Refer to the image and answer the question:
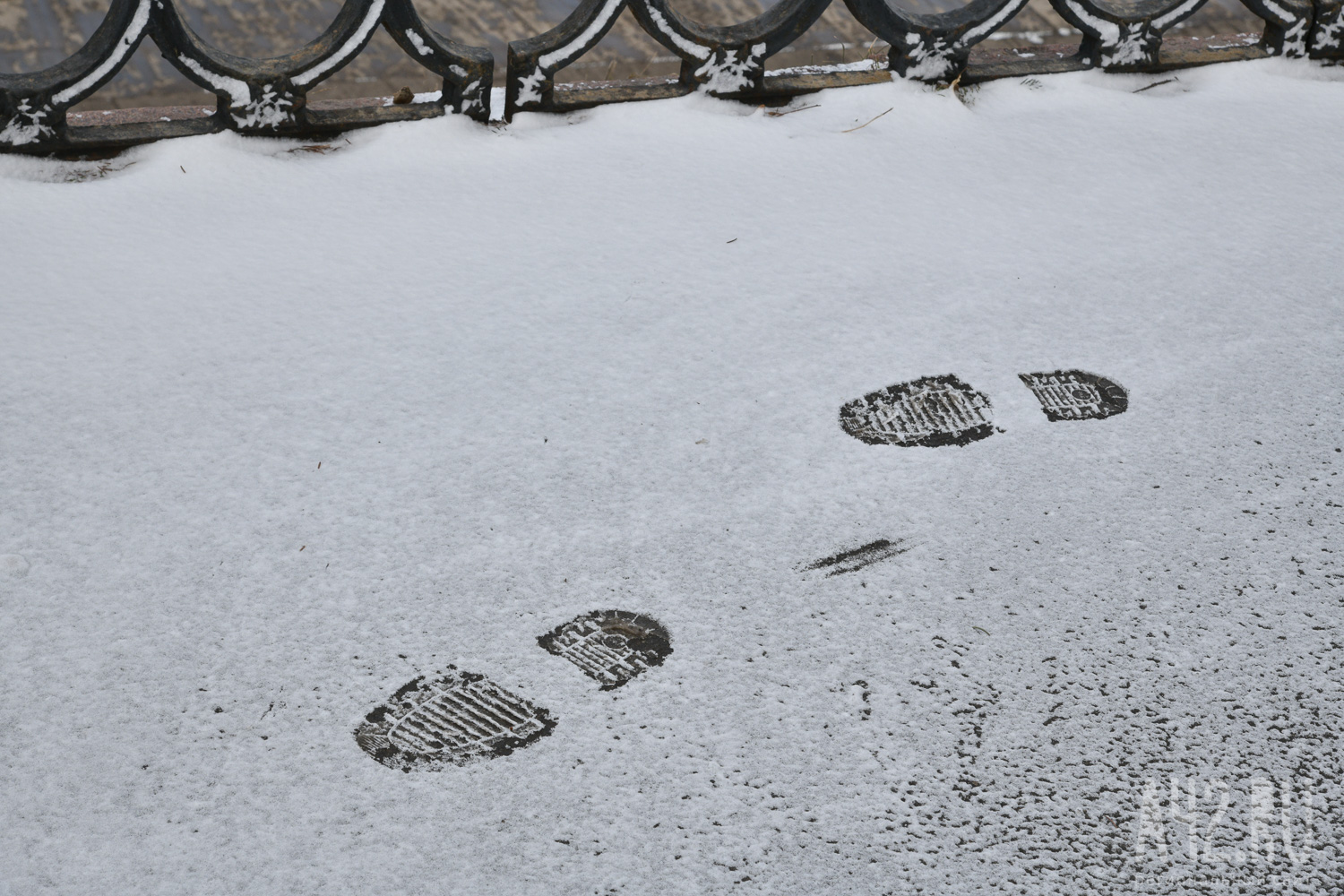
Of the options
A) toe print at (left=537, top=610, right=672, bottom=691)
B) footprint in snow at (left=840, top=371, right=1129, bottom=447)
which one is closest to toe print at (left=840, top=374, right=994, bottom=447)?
footprint in snow at (left=840, top=371, right=1129, bottom=447)

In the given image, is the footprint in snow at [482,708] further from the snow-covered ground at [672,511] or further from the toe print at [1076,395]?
the toe print at [1076,395]

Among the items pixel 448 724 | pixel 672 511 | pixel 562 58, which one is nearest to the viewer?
pixel 448 724

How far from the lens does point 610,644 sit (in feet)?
3.82

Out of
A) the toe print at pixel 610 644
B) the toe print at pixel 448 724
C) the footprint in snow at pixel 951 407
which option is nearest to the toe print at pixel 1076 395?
the footprint in snow at pixel 951 407

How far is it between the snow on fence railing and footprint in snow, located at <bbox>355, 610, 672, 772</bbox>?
3.75 feet

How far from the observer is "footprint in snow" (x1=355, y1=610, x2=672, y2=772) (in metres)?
1.06

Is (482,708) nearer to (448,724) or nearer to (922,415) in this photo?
(448,724)

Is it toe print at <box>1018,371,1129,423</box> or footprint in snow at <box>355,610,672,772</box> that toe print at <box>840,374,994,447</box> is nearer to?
toe print at <box>1018,371,1129,423</box>

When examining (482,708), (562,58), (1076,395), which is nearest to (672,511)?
(482,708)

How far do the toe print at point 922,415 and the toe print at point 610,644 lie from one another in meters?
0.41

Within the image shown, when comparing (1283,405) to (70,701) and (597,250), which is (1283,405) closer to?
(597,250)

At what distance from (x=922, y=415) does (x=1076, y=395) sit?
0.21m

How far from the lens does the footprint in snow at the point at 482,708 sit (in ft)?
3.47

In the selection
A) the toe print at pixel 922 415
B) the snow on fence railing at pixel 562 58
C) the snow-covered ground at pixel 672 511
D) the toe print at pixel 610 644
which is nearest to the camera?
the snow-covered ground at pixel 672 511
